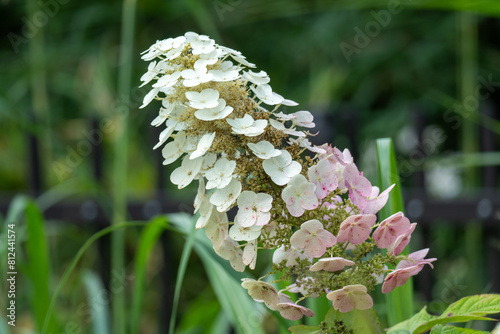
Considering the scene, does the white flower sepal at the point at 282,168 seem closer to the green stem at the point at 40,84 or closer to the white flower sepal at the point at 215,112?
the white flower sepal at the point at 215,112

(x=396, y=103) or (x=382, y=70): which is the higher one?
(x=382, y=70)

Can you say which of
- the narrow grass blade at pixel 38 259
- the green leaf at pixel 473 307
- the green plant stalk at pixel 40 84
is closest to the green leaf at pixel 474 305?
the green leaf at pixel 473 307

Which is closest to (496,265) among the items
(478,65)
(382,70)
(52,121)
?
(478,65)

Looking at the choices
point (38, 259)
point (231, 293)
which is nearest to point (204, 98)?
point (231, 293)

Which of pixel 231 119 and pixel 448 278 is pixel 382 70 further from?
pixel 231 119

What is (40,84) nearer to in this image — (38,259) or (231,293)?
(38,259)

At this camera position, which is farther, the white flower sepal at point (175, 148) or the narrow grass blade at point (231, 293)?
the narrow grass blade at point (231, 293)

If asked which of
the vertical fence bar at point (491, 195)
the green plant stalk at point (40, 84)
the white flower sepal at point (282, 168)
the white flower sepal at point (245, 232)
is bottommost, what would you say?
the vertical fence bar at point (491, 195)
